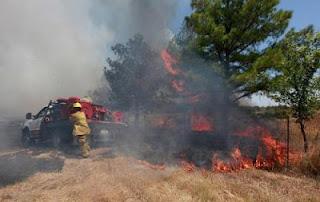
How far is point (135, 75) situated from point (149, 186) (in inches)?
520

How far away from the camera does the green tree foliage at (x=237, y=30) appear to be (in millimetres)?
16891

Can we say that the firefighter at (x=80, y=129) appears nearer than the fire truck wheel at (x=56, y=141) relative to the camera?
Yes

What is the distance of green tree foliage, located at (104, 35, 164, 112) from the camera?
2206 centimetres

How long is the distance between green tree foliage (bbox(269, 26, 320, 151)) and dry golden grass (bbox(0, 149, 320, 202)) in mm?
2997

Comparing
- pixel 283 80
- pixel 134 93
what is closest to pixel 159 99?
pixel 134 93

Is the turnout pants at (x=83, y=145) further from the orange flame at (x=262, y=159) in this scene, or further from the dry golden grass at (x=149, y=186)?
the orange flame at (x=262, y=159)

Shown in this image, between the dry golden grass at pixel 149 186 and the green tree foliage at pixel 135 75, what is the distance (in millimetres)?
9417

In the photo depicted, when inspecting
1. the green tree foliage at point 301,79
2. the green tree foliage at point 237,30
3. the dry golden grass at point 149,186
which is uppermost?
the green tree foliage at point 237,30

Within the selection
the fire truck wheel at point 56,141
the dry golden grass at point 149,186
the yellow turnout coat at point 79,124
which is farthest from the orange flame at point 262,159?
the fire truck wheel at point 56,141

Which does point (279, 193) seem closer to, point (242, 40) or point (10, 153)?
point (242, 40)

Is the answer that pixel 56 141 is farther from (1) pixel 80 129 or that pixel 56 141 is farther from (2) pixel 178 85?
(2) pixel 178 85

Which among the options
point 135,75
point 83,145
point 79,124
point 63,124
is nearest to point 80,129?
point 79,124

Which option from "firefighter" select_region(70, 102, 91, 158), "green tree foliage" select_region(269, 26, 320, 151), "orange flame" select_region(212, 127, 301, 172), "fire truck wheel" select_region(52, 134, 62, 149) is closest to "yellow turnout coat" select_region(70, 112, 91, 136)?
"firefighter" select_region(70, 102, 91, 158)

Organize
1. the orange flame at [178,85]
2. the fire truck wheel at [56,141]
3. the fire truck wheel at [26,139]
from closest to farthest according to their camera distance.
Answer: the fire truck wheel at [56,141]
the fire truck wheel at [26,139]
the orange flame at [178,85]
